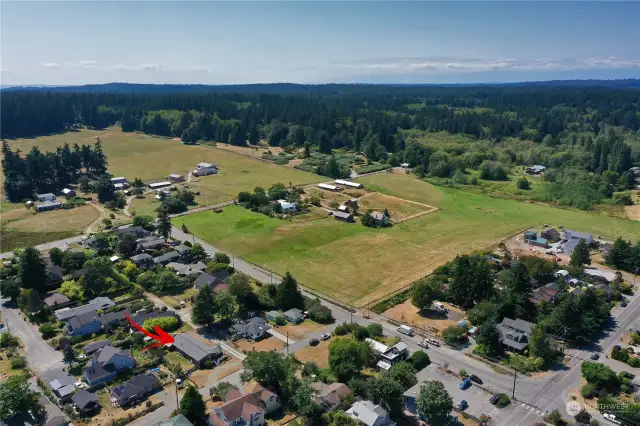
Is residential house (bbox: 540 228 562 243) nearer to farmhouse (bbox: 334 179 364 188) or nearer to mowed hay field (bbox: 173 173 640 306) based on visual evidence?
mowed hay field (bbox: 173 173 640 306)

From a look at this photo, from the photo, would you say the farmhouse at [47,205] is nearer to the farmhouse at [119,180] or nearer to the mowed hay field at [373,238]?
the farmhouse at [119,180]

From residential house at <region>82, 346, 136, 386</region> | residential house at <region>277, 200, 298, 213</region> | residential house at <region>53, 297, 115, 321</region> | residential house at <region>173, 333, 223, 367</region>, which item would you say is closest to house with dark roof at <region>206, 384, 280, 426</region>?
residential house at <region>173, 333, 223, 367</region>

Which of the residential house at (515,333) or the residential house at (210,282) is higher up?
the residential house at (210,282)

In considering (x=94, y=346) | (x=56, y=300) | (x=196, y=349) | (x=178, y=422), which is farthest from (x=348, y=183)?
(x=178, y=422)

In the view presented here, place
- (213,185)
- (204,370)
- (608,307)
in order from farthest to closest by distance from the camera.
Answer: (213,185)
(608,307)
(204,370)

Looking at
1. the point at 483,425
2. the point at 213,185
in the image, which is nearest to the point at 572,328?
the point at 483,425

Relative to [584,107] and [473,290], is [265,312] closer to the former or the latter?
[473,290]

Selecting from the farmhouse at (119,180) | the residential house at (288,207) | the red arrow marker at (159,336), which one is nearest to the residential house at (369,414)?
the red arrow marker at (159,336)
